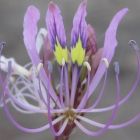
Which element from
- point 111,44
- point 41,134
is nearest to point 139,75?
point 111,44

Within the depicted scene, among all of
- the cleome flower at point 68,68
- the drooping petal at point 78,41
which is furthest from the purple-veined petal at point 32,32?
the drooping petal at point 78,41

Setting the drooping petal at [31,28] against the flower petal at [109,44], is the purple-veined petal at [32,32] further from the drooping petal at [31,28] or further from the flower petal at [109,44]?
the flower petal at [109,44]

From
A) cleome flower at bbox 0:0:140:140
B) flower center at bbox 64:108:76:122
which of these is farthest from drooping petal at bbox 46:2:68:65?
flower center at bbox 64:108:76:122

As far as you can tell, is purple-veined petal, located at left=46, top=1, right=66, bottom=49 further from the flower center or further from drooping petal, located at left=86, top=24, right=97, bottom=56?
the flower center

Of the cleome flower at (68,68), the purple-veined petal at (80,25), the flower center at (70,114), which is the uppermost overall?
the purple-veined petal at (80,25)

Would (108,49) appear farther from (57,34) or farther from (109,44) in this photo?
(57,34)

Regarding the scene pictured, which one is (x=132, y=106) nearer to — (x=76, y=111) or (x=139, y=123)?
(x=139, y=123)

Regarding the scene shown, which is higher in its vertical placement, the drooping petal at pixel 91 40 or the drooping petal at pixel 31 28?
the drooping petal at pixel 31 28
